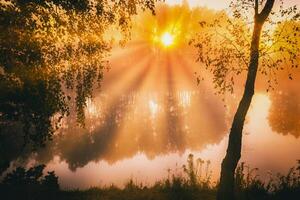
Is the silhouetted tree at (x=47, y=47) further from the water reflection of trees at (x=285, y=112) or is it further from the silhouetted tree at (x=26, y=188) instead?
the water reflection of trees at (x=285, y=112)

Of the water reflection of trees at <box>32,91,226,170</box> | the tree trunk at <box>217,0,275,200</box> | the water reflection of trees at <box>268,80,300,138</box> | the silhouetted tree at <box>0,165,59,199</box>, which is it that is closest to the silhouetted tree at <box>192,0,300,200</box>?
the tree trunk at <box>217,0,275,200</box>

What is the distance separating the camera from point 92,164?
27.4m

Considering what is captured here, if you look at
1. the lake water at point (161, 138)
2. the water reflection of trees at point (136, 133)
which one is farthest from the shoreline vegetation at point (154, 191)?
the water reflection of trees at point (136, 133)

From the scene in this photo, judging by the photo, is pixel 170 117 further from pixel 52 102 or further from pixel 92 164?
pixel 52 102

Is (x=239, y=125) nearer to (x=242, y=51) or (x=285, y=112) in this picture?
(x=242, y=51)

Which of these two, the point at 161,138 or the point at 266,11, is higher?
the point at 161,138

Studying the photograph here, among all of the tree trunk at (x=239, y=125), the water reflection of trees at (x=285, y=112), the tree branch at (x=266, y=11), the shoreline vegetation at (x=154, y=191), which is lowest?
the shoreline vegetation at (x=154, y=191)

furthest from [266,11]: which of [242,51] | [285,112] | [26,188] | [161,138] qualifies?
[285,112]

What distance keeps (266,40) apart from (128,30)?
4.37 metres

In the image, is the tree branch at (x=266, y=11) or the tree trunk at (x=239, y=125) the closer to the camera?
the tree branch at (x=266, y=11)

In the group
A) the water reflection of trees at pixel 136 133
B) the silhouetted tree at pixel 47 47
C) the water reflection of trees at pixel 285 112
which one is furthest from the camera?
the water reflection of trees at pixel 285 112

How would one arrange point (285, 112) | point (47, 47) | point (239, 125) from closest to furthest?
point (47, 47) < point (239, 125) < point (285, 112)

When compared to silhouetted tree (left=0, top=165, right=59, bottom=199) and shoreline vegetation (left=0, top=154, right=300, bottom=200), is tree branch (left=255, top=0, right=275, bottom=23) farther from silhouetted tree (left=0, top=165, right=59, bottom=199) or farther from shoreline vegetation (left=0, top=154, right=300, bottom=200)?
silhouetted tree (left=0, top=165, right=59, bottom=199)

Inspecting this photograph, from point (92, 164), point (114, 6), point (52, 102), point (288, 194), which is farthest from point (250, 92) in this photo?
point (92, 164)
